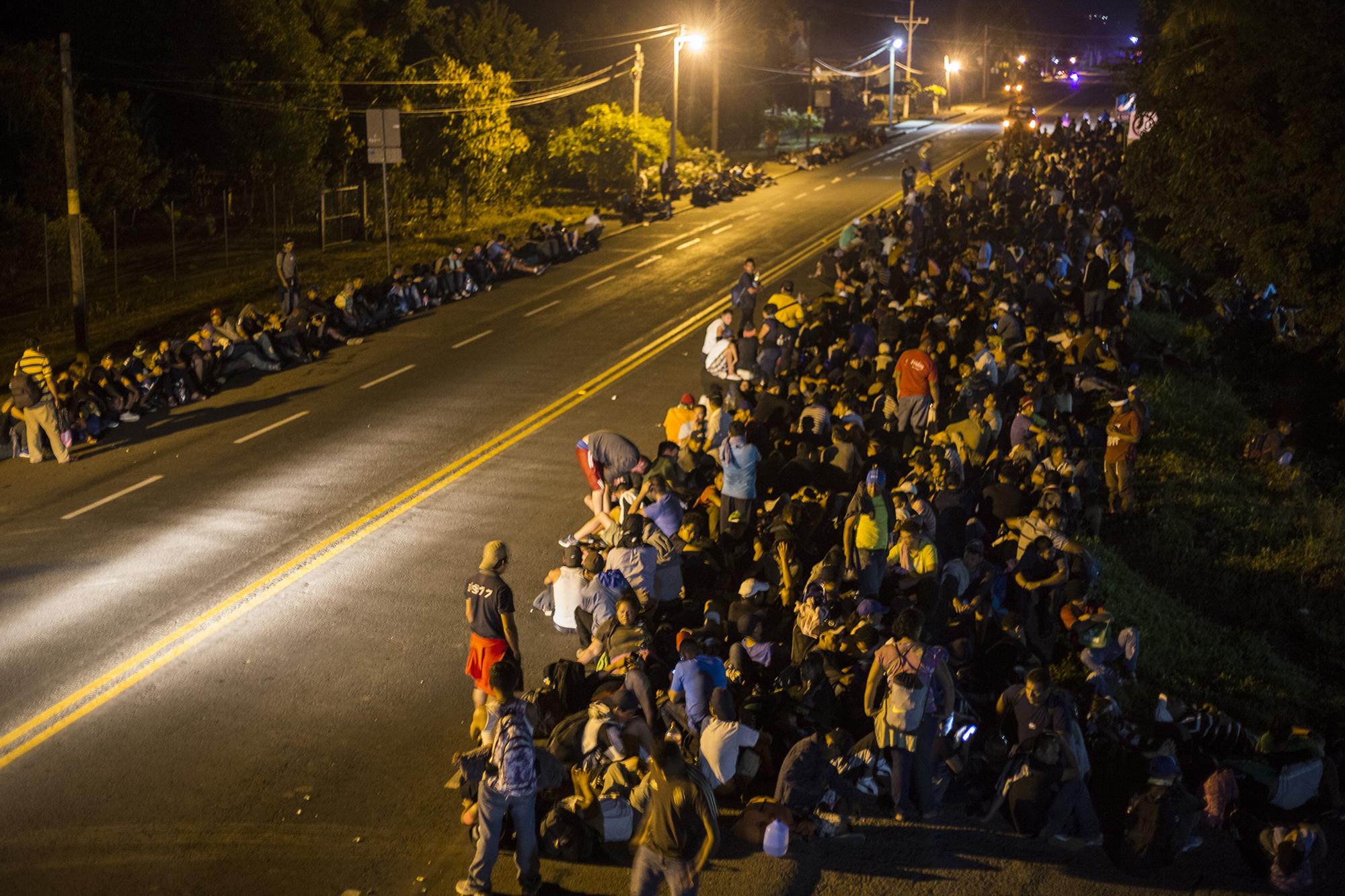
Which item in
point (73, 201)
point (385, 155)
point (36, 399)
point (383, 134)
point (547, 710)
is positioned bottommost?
point (547, 710)

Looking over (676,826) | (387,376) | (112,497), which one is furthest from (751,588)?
(387,376)

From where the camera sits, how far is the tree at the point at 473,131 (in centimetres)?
4291

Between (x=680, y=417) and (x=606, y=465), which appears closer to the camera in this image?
(x=606, y=465)

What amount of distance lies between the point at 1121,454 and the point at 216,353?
1452 centimetres

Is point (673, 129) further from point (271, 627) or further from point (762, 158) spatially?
point (271, 627)

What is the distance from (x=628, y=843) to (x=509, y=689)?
156cm

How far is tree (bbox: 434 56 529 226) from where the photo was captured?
4291 cm

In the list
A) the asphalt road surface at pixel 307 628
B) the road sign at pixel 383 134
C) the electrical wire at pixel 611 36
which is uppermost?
the electrical wire at pixel 611 36

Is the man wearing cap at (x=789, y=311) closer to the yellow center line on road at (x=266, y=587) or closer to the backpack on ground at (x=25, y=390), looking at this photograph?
the yellow center line on road at (x=266, y=587)

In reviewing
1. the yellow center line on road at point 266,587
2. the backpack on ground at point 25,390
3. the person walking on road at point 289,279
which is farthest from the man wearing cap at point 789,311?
the backpack on ground at point 25,390

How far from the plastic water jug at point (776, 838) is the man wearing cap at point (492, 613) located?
7.73 feet

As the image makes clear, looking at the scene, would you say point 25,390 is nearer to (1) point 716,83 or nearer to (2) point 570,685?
(2) point 570,685

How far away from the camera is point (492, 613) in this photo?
1018 cm

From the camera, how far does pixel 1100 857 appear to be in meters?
9.12
